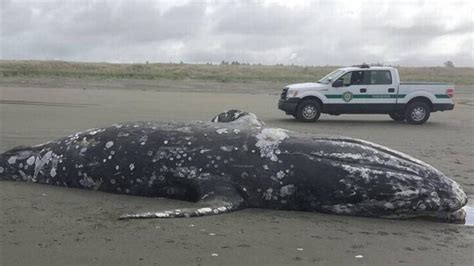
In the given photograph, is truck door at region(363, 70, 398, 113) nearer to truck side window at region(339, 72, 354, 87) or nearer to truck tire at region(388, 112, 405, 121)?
truck tire at region(388, 112, 405, 121)

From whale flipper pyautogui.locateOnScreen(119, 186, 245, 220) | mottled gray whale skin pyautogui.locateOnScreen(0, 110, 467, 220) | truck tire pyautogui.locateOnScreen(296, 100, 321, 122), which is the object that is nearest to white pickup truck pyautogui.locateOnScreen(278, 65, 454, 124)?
truck tire pyautogui.locateOnScreen(296, 100, 321, 122)

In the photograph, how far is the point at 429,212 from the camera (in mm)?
5625

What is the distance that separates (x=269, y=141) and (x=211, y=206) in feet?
3.59

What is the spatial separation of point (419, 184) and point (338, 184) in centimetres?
77

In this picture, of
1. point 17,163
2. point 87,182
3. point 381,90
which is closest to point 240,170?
point 87,182

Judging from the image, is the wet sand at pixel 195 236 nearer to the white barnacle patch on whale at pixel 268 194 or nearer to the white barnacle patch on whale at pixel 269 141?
the white barnacle patch on whale at pixel 268 194

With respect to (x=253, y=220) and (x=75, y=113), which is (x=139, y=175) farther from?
(x=75, y=113)

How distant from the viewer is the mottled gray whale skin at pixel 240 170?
222 inches

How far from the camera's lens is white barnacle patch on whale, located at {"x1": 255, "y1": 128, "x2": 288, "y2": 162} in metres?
6.00

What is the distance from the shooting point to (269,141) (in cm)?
614

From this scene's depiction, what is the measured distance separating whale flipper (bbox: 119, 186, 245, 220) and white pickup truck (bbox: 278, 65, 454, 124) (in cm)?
1487

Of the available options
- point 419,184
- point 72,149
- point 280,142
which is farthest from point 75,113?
point 419,184

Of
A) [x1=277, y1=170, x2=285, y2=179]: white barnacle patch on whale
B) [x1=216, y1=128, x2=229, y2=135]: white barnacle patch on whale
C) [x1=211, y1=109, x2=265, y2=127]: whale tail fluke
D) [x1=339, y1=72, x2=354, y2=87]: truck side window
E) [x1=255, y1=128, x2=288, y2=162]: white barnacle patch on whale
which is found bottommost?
[x1=277, y1=170, x2=285, y2=179]: white barnacle patch on whale

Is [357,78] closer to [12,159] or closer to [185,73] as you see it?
[12,159]
